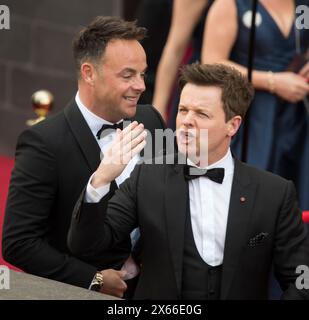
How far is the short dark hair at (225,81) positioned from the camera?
3807mm

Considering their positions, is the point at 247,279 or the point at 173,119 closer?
the point at 247,279

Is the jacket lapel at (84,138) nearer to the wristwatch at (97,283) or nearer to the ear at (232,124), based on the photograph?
the wristwatch at (97,283)

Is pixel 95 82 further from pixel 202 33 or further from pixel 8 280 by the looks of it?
pixel 202 33

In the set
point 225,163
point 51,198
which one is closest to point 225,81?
point 225,163

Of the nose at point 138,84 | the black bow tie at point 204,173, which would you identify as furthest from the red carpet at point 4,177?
the black bow tie at point 204,173

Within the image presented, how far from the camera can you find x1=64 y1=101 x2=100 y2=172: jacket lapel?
4.27m

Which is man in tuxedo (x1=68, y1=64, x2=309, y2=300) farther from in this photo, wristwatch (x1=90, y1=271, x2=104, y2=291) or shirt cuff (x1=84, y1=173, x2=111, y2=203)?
wristwatch (x1=90, y1=271, x2=104, y2=291)

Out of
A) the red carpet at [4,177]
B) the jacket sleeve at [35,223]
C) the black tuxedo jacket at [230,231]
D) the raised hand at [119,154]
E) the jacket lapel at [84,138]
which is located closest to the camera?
the raised hand at [119,154]

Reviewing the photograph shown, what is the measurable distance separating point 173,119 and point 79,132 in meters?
2.50

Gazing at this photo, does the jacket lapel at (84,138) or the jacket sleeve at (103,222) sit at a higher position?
the jacket lapel at (84,138)

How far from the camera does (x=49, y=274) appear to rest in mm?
4105
